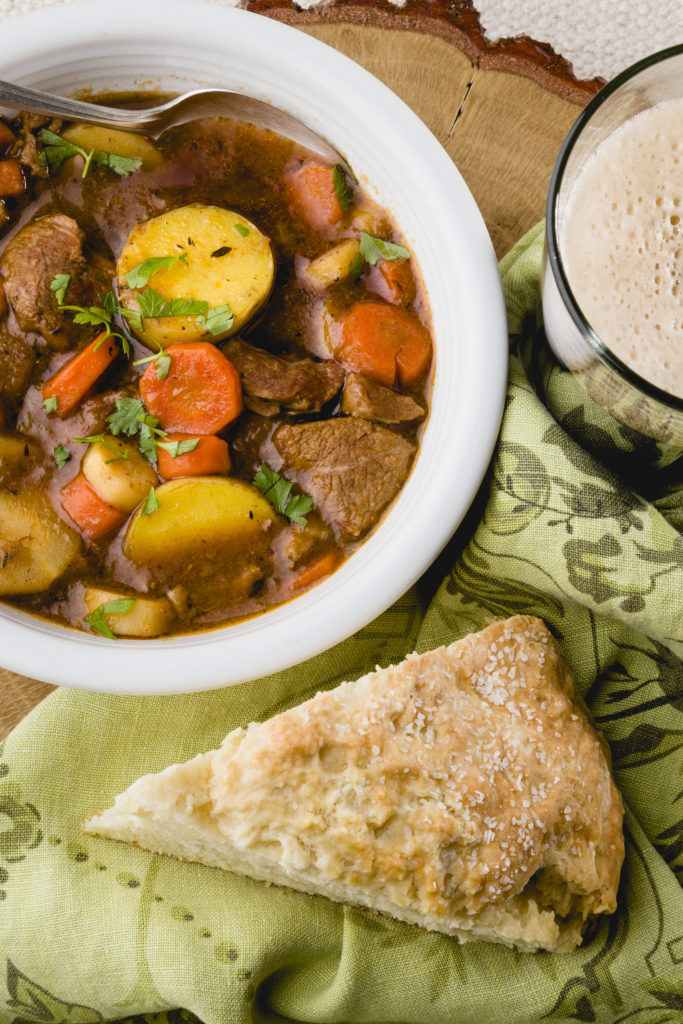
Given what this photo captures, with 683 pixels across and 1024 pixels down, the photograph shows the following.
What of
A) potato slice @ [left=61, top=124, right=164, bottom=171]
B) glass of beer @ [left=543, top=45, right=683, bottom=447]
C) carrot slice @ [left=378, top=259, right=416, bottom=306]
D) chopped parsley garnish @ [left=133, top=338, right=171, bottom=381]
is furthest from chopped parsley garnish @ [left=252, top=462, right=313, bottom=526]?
potato slice @ [left=61, top=124, right=164, bottom=171]

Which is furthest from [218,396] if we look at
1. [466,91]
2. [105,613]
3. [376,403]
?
[466,91]

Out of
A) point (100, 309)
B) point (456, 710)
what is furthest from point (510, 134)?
point (456, 710)

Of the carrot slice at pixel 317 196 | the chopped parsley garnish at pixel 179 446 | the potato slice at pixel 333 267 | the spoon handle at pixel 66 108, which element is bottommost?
the chopped parsley garnish at pixel 179 446

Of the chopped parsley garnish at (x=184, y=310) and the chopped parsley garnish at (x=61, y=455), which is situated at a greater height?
the chopped parsley garnish at (x=184, y=310)

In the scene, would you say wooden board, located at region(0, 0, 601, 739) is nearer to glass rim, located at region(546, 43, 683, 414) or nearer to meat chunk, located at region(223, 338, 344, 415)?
glass rim, located at region(546, 43, 683, 414)

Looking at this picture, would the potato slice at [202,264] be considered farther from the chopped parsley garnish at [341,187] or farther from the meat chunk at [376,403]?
the meat chunk at [376,403]

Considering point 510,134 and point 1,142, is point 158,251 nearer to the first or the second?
point 1,142

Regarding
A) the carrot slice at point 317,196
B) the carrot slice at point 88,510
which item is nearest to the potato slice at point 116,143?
the carrot slice at point 317,196
